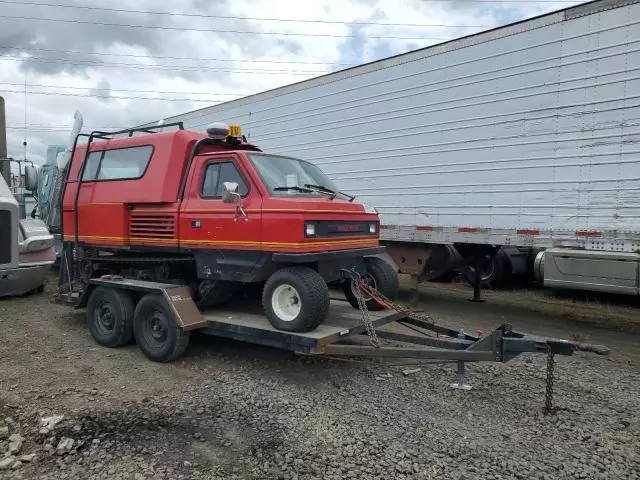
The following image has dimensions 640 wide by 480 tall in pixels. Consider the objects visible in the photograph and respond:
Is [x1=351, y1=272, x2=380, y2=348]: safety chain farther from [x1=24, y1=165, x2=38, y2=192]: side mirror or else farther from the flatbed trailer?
[x1=24, y1=165, x2=38, y2=192]: side mirror

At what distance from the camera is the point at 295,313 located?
16.9 feet

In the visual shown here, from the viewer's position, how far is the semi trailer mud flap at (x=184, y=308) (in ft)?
18.3

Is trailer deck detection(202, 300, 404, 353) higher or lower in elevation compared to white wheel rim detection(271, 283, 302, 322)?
lower

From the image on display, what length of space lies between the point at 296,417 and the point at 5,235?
5.40 meters

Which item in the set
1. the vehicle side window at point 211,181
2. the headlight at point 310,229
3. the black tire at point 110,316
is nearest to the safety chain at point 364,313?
the headlight at point 310,229

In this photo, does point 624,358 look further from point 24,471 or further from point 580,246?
point 24,471

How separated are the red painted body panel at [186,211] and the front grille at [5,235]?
757 mm

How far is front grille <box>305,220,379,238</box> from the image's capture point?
531cm

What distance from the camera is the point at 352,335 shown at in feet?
17.4

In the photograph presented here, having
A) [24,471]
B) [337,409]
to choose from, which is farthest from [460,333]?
[24,471]

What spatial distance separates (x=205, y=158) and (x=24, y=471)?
3649 mm

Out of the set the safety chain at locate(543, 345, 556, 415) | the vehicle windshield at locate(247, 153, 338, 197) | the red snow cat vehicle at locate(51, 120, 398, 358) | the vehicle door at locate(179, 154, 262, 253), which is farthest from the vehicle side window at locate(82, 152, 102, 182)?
the safety chain at locate(543, 345, 556, 415)

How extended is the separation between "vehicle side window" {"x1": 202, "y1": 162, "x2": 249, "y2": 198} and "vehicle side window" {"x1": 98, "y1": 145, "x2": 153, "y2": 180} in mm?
1006

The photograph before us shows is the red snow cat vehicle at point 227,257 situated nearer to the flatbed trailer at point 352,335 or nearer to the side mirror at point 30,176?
the flatbed trailer at point 352,335
